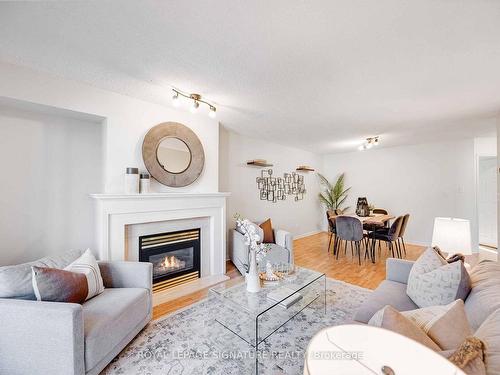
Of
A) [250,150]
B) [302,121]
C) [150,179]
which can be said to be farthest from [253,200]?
[150,179]

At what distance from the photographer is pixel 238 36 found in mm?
1454

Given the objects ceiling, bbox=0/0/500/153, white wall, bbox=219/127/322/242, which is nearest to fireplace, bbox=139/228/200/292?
white wall, bbox=219/127/322/242

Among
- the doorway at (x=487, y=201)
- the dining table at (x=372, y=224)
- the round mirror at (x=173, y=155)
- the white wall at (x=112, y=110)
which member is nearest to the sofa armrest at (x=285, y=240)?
the white wall at (x=112, y=110)

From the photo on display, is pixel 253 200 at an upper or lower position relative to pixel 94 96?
lower

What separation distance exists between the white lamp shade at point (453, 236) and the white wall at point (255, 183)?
2.79m

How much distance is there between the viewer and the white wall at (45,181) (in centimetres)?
201

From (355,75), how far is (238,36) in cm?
115

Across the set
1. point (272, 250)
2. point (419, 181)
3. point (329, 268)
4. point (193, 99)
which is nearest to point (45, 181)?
point (193, 99)

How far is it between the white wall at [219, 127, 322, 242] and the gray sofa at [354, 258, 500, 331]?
8.21ft

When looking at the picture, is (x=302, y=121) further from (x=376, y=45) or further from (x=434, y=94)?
(x=376, y=45)

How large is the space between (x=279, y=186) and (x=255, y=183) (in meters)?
0.80

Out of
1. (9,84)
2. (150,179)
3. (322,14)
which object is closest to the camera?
(322,14)

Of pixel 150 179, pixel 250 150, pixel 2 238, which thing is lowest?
pixel 2 238

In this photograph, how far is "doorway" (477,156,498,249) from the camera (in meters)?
4.45
